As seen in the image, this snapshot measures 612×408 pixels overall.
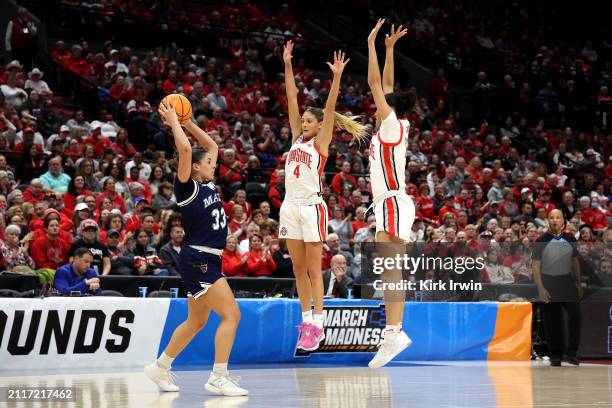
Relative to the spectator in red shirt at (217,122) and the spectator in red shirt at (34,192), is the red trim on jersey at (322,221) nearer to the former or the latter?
the spectator in red shirt at (34,192)

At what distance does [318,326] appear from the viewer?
32.8 ft

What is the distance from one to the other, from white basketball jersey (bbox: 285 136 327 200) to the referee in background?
17.3ft

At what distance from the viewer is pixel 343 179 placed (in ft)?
67.9

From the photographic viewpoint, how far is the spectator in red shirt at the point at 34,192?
16234 mm

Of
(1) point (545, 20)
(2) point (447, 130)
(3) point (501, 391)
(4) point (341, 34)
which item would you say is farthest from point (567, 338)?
(1) point (545, 20)

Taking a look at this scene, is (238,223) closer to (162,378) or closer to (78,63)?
(78,63)

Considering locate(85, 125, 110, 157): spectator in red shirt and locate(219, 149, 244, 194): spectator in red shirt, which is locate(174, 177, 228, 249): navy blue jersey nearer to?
locate(85, 125, 110, 157): spectator in red shirt

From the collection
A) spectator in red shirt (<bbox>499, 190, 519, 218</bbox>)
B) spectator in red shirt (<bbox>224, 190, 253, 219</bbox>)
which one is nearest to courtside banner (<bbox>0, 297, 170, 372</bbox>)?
spectator in red shirt (<bbox>224, 190, 253, 219</bbox>)

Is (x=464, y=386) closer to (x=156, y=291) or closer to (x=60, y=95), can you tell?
(x=156, y=291)

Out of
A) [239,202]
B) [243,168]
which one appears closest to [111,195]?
[239,202]

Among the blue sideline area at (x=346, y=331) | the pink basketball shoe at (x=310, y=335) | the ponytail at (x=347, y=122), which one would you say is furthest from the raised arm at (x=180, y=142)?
the blue sideline area at (x=346, y=331)

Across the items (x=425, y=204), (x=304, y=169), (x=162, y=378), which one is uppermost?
(x=304, y=169)

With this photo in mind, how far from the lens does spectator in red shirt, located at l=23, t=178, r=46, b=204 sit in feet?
53.3

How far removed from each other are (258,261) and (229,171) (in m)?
4.31
